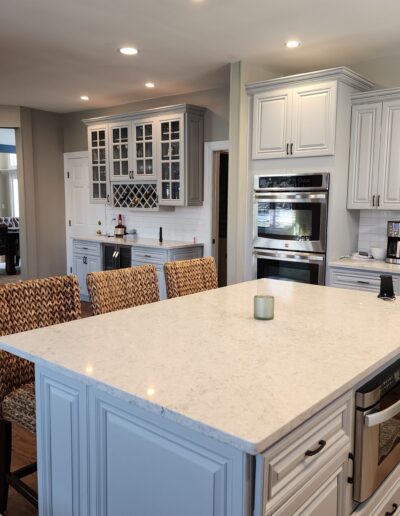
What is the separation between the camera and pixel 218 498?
1.12 m

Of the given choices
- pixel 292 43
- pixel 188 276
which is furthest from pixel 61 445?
pixel 292 43

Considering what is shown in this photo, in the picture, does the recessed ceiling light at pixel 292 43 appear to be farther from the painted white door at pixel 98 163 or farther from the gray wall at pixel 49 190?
the gray wall at pixel 49 190

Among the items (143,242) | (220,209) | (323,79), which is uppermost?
(323,79)

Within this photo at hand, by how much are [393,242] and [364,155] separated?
2.57ft

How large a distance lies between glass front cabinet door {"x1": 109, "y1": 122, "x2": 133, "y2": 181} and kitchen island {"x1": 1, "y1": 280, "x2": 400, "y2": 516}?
14.4 feet

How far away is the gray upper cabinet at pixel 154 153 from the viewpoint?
213 inches

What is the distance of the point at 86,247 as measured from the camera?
6250mm

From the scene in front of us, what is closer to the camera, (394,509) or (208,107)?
(394,509)

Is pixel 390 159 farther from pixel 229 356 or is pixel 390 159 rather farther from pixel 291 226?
pixel 229 356

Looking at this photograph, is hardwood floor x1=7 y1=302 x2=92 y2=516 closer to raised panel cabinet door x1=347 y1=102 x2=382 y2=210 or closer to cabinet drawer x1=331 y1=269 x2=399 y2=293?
cabinet drawer x1=331 y1=269 x2=399 y2=293

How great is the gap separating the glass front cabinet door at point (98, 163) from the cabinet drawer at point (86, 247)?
2.10 ft

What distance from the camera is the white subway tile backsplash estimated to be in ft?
13.9

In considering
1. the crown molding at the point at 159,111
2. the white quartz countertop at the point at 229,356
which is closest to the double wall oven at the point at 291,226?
the crown molding at the point at 159,111

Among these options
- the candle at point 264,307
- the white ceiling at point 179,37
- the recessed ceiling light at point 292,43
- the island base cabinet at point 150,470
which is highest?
the white ceiling at point 179,37
